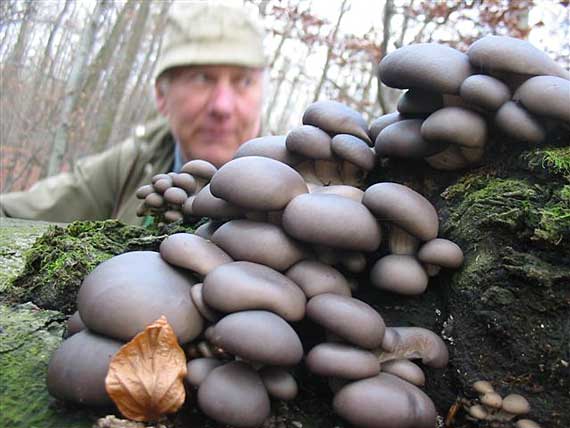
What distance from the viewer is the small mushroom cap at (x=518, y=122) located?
62.7 inches

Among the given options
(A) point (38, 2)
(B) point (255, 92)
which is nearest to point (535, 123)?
(B) point (255, 92)

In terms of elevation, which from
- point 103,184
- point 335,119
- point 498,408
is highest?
point 335,119

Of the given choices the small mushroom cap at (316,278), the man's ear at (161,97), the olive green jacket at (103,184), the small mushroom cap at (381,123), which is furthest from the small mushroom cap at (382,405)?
the man's ear at (161,97)

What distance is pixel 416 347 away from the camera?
1500mm

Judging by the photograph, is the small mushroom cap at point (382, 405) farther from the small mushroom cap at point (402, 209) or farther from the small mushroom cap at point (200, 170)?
the small mushroom cap at point (200, 170)

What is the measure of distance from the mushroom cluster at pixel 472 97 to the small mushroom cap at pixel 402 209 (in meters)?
0.24

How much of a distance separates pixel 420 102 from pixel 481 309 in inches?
30.1

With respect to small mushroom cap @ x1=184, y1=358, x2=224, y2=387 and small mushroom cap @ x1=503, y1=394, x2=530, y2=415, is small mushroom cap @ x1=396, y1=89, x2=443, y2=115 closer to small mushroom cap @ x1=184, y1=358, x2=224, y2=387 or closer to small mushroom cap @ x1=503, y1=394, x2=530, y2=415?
small mushroom cap @ x1=503, y1=394, x2=530, y2=415

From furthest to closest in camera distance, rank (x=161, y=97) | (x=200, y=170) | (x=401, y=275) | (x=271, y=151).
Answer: (x=161, y=97) < (x=200, y=170) < (x=271, y=151) < (x=401, y=275)

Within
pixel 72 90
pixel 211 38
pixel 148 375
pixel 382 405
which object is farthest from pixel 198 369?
pixel 72 90

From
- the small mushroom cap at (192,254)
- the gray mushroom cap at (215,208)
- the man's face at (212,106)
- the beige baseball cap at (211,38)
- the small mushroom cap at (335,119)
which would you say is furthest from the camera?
the man's face at (212,106)

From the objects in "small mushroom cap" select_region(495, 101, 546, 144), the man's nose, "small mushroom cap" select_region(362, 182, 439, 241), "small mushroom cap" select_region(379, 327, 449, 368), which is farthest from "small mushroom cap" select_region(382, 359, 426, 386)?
the man's nose

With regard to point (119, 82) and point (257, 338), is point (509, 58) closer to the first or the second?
point (257, 338)

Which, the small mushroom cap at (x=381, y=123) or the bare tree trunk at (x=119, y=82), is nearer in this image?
the small mushroom cap at (x=381, y=123)
